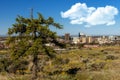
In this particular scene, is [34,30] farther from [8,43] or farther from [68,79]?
[68,79]

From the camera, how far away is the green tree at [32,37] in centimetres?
1872

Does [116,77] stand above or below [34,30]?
below

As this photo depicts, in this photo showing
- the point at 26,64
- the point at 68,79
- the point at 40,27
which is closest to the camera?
the point at 68,79

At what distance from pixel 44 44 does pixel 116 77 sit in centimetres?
555

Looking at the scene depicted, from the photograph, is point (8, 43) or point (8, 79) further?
point (8, 43)

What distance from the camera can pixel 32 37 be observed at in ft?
62.3

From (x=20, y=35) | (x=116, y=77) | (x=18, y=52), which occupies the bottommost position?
(x=116, y=77)

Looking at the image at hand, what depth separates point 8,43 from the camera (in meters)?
19.6

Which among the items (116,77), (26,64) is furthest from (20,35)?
(26,64)

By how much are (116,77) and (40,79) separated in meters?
5.11

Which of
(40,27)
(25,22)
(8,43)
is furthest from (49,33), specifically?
(8,43)

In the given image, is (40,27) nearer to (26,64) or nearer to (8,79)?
(8,79)

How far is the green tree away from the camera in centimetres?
1872

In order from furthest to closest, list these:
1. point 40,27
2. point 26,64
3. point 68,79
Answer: point 26,64
point 40,27
point 68,79
